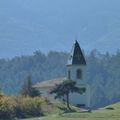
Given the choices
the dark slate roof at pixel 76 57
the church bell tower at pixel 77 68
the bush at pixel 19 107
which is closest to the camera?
the bush at pixel 19 107

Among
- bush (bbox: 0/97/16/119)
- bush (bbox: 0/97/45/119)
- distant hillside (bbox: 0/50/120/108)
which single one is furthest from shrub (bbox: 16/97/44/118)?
distant hillside (bbox: 0/50/120/108)

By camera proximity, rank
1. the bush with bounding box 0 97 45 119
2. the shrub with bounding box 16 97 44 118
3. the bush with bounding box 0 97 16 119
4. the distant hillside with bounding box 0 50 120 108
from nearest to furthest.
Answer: the bush with bounding box 0 97 16 119 → the bush with bounding box 0 97 45 119 → the shrub with bounding box 16 97 44 118 → the distant hillside with bounding box 0 50 120 108

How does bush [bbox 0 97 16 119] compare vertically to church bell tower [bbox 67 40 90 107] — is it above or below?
below

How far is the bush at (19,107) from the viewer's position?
4278 cm

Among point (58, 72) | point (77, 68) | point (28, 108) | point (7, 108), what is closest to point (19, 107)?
point (28, 108)

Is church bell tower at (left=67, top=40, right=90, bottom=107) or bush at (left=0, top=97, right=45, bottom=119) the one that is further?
church bell tower at (left=67, top=40, right=90, bottom=107)

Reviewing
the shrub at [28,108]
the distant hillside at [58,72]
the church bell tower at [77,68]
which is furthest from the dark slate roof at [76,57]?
the distant hillside at [58,72]

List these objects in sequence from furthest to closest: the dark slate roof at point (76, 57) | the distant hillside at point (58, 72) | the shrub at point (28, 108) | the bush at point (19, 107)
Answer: the distant hillside at point (58, 72) < the dark slate roof at point (76, 57) < the shrub at point (28, 108) < the bush at point (19, 107)

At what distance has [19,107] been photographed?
4719 centimetres

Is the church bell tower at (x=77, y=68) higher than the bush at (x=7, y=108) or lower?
higher

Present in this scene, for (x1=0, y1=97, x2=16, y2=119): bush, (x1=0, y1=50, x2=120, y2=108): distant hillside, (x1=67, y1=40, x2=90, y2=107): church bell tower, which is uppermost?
(x1=0, y1=50, x2=120, y2=108): distant hillside

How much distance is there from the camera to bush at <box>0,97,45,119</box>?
140 ft

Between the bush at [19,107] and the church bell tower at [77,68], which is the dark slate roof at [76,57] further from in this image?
the bush at [19,107]

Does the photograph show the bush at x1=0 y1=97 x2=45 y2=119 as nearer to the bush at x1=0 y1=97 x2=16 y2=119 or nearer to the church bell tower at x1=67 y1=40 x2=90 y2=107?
Result: the bush at x1=0 y1=97 x2=16 y2=119
